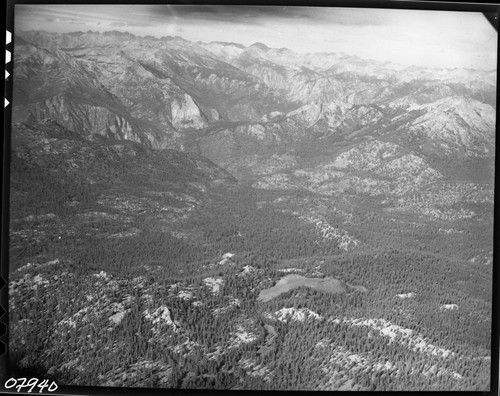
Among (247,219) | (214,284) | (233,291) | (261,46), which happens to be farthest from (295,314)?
(261,46)

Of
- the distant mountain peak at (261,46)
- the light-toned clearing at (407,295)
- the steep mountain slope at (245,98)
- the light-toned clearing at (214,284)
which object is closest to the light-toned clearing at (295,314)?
the light-toned clearing at (214,284)

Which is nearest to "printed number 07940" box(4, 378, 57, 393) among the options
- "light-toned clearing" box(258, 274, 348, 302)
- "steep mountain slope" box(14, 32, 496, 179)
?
"light-toned clearing" box(258, 274, 348, 302)

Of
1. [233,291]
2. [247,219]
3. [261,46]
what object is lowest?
[233,291]

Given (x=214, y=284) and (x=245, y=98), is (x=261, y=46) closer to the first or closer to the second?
(x=245, y=98)

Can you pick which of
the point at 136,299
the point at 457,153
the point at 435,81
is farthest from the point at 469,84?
the point at 136,299

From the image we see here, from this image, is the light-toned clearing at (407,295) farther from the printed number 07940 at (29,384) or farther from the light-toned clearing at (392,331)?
the printed number 07940 at (29,384)

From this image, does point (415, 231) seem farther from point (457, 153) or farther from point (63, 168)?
point (63, 168)

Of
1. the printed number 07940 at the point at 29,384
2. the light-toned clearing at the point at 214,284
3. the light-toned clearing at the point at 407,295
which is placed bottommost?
the printed number 07940 at the point at 29,384

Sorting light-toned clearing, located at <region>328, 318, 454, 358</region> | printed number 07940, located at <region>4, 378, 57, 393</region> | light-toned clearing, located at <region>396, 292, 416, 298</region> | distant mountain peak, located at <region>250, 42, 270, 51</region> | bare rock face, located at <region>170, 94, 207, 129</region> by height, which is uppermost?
distant mountain peak, located at <region>250, 42, 270, 51</region>

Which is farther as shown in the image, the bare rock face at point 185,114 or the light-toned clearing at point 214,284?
the bare rock face at point 185,114

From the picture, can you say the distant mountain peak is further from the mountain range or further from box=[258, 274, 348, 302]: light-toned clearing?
box=[258, 274, 348, 302]: light-toned clearing

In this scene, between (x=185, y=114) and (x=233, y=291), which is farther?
(x=185, y=114)

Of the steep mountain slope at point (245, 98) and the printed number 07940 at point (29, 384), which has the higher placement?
the steep mountain slope at point (245, 98)
